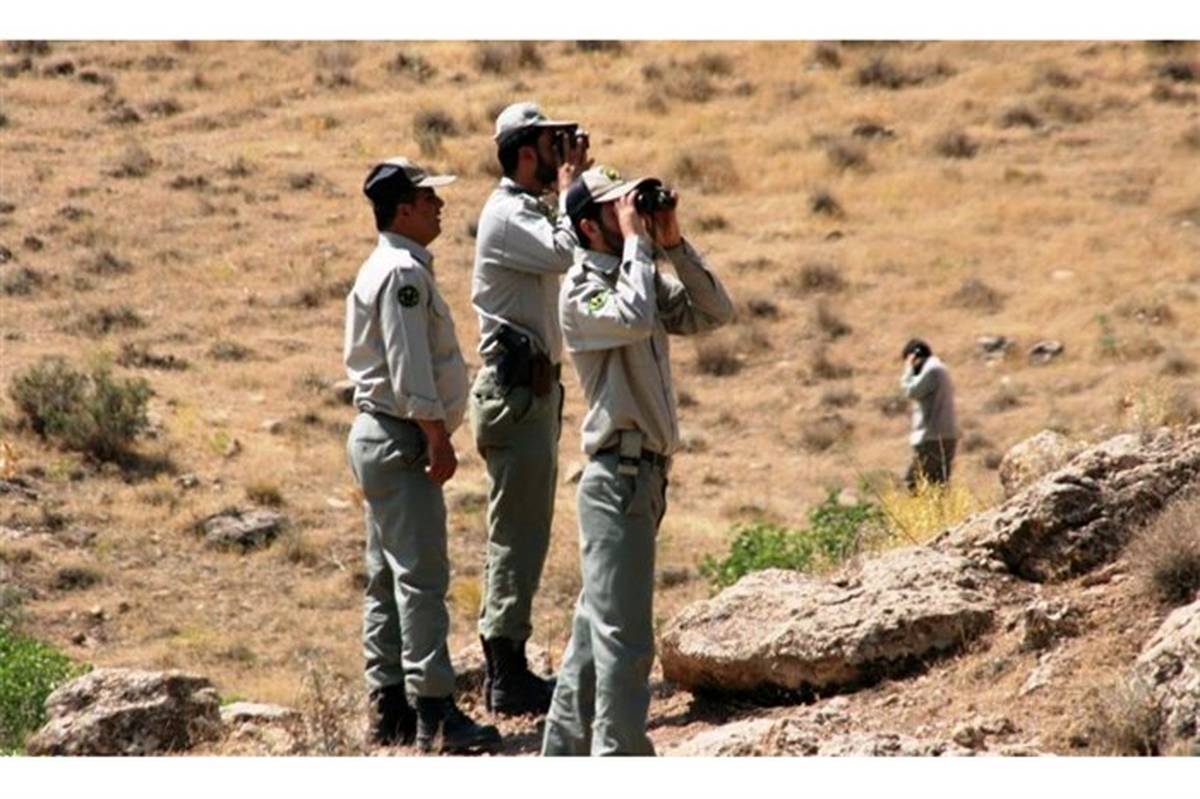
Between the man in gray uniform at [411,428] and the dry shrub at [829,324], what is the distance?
21225 millimetres

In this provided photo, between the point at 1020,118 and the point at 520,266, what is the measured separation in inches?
1168

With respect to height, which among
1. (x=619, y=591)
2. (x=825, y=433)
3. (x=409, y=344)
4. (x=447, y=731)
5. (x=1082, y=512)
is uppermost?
(x=409, y=344)

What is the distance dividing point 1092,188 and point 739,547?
871 inches

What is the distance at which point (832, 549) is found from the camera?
37.9ft

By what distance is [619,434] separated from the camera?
693cm

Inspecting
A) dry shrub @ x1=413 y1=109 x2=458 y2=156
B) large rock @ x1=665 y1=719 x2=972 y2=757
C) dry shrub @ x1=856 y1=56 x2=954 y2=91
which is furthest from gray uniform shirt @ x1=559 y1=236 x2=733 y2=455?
dry shrub @ x1=856 y1=56 x2=954 y2=91

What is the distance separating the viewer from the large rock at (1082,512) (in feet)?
27.8

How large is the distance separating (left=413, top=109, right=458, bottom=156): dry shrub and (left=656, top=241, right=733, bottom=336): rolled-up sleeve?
2860 centimetres

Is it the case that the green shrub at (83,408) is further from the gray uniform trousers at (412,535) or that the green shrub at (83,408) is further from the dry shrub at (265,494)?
the gray uniform trousers at (412,535)

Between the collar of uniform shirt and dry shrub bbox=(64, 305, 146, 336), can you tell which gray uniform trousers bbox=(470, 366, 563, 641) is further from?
dry shrub bbox=(64, 305, 146, 336)

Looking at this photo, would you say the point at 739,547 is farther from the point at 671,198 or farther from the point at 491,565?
the point at 671,198

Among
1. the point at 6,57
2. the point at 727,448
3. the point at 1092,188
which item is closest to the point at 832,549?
the point at 727,448

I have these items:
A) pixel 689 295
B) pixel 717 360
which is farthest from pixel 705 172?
pixel 689 295

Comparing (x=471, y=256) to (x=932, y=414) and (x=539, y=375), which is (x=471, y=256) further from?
(x=539, y=375)
